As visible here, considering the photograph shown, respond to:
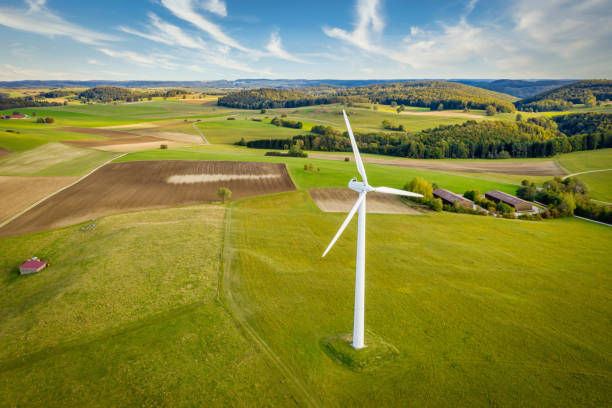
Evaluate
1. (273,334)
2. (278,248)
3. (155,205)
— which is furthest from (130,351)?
(155,205)

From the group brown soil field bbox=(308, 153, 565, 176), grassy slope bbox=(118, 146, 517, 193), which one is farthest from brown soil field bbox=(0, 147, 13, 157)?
brown soil field bbox=(308, 153, 565, 176)

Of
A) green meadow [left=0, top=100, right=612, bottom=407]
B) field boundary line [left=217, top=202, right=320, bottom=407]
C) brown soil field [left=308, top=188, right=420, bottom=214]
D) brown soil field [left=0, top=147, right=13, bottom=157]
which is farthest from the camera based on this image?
brown soil field [left=0, top=147, right=13, bottom=157]

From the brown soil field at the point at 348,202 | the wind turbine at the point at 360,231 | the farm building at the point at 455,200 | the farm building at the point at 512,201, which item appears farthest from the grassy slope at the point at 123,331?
the farm building at the point at 512,201

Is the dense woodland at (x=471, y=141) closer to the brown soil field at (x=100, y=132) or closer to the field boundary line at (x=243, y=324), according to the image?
the brown soil field at (x=100, y=132)

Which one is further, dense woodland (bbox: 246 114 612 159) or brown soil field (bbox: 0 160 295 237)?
dense woodland (bbox: 246 114 612 159)

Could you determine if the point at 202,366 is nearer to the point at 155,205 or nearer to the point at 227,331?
the point at 227,331

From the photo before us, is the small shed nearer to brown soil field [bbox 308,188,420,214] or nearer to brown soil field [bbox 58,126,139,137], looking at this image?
brown soil field [bbox 308,188,420,214]
